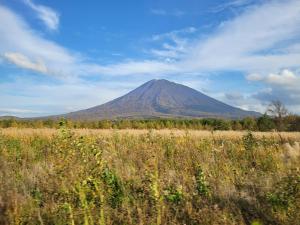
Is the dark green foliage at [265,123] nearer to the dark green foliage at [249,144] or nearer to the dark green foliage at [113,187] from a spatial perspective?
the dark green foliage at [249,144]

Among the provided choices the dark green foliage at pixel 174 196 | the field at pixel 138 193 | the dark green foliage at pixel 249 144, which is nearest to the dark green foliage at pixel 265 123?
the dark green foliage at pixel 249 144

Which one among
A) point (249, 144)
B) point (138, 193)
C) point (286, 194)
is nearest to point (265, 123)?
point (249, 144)

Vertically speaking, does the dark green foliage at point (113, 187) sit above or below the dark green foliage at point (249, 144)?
below

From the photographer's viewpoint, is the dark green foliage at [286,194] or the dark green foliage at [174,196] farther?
the dark green foliage at [174,196]

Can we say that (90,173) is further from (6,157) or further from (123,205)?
(6,157)

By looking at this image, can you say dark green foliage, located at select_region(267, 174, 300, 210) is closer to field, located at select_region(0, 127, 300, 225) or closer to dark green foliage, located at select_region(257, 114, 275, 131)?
field, located at select_region(0, 127, 300, 225)

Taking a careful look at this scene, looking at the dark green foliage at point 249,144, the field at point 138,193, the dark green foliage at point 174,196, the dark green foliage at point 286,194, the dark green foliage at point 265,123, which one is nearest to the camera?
the field at point 138,193

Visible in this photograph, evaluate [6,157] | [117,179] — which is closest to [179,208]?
[117,179]

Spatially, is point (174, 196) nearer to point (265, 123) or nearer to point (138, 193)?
point (138, 193)

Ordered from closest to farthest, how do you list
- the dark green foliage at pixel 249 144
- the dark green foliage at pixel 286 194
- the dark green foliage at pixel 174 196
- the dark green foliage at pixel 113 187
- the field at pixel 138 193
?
the field at pixel 138 193, the dark green foliage at pixel 286 194, the dark green foliage at pixel 174 196, the dark green foliage at pixel 113 187, the dark green foliage at pixel 249 144

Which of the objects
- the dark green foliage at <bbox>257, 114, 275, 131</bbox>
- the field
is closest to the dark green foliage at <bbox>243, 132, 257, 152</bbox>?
the field

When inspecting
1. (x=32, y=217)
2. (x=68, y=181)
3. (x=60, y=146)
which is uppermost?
(x=60, y=146)

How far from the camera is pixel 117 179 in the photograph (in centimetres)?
708

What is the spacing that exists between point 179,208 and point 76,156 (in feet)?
6.45
